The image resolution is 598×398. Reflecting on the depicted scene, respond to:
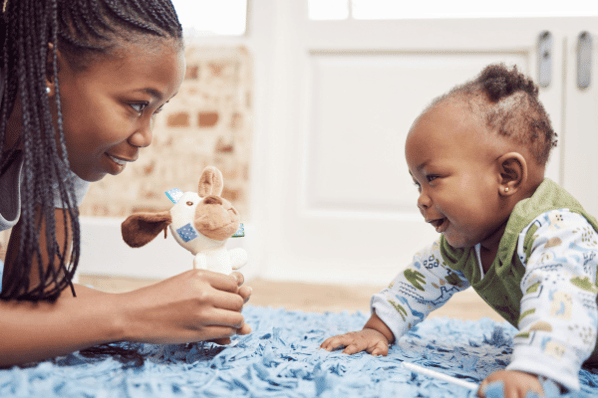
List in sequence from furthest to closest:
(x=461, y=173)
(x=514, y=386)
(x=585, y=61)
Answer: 1. (x=585, y=61)
2. (x=461, y=173)
3. (x=514, y=386)

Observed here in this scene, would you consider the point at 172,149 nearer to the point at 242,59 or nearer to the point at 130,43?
the point at 242,59

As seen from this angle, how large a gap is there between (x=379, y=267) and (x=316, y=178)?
445 mm

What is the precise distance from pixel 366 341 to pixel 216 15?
61.1 inches

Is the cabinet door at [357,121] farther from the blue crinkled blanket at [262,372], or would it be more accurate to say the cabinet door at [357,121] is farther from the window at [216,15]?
the blue crinkled blanket at [262,372]

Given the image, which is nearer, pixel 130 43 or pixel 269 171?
pixel 130 43

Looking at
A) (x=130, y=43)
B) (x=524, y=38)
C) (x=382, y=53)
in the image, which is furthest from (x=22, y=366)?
(x=524, y=38)

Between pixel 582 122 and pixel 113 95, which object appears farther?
pixel 582 122

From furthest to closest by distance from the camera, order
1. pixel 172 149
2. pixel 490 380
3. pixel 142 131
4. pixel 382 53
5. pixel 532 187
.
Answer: pixel 382 53, pixel 172 149, pixel 532 187, pixel 142 131, pixel 490 380

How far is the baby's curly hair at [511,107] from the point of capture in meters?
0.72

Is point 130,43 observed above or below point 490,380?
above

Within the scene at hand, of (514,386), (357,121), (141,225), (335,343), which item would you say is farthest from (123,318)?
(357,121)

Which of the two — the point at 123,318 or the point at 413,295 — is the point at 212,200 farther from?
the point at 413,295

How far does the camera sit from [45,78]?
1.90 feet

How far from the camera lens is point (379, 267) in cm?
181
